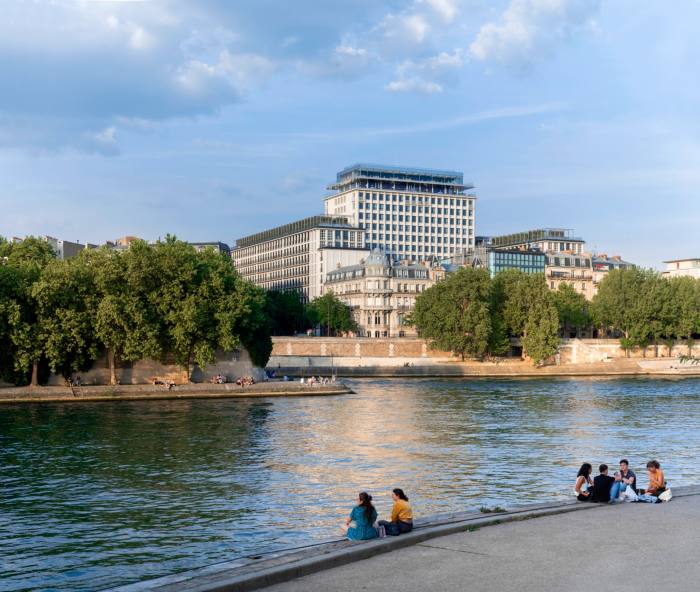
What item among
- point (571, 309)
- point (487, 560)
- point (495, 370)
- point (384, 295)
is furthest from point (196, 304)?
point (571, 309)

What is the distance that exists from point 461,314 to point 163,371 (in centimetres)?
5198

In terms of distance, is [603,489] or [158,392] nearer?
[603,489]

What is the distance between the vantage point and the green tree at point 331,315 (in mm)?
164125

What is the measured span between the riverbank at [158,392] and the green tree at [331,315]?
75190mm

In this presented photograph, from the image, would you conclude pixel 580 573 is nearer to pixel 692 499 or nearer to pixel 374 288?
pixel 692 499

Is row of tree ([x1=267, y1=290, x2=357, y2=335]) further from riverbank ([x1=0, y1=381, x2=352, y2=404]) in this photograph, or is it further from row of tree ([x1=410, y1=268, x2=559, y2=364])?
riverbank ([x1=0, y1=381, x2=352, y2=404])

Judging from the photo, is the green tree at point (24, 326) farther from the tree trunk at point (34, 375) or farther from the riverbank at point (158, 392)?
the riverbank at point (158, 392)

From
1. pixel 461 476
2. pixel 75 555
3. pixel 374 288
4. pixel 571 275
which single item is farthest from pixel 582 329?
pixel 75 555

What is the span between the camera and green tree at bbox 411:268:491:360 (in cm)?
12569

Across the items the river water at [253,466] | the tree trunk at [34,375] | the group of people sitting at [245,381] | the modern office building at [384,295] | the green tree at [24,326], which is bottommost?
the river water at [253,466]

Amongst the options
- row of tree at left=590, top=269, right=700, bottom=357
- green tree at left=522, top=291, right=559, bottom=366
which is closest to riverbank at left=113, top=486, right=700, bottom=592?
green tree at left=522, top=291, right=559, bottom=366

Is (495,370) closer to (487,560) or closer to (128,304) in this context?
(128,304)

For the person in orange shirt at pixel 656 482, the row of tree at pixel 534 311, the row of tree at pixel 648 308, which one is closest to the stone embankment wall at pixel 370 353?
the row of tree at pixel 534 311

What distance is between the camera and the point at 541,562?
→ 1595 centimetres
